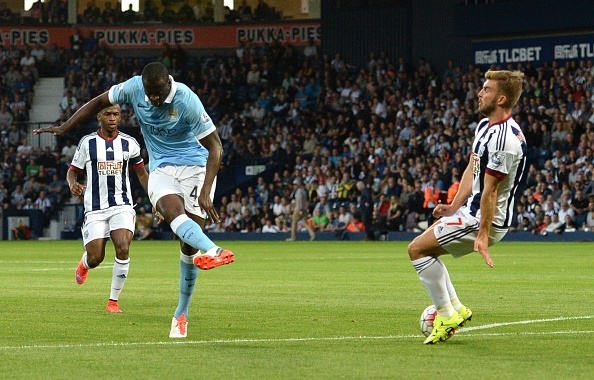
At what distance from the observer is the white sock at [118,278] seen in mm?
12648

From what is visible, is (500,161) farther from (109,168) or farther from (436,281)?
(109,168)

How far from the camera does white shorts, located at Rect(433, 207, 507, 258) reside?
901 centimetres

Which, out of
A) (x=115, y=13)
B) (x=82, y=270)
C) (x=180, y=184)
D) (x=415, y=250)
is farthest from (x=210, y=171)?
(x=115, y=13)

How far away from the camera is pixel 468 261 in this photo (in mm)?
22438

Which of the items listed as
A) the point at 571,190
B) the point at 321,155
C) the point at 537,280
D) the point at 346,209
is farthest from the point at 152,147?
the point at 321,155

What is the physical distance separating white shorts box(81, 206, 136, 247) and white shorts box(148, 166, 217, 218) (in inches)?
152

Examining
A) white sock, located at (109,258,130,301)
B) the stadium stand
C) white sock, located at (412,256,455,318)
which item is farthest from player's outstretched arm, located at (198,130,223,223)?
the stadium stand

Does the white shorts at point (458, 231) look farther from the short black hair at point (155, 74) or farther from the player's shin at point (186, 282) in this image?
the short black hair at point (155, 74)

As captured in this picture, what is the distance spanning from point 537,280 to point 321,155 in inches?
917

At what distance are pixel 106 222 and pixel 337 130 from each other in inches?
1073

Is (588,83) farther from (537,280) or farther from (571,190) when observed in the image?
(537,280)

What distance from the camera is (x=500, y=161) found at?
8.71 metres

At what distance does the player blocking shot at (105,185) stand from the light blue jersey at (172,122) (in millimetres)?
3709

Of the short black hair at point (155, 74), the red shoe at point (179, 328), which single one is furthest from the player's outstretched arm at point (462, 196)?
the short black hair at point (155, 74)
